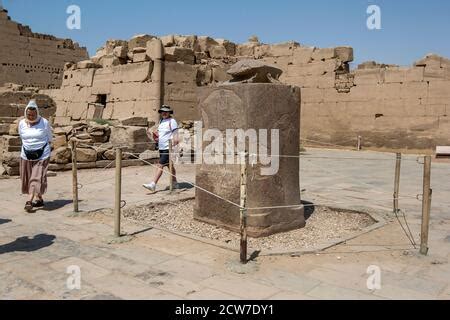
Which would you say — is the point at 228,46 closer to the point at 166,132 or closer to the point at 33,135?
the point at 166,132

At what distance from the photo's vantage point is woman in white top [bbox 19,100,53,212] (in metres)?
6.40

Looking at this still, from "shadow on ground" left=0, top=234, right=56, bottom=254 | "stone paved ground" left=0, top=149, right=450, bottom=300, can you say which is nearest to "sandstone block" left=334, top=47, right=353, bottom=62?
"stone paved ground" left=0, top=149, right=450, bottom=300

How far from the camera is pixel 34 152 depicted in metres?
6.43

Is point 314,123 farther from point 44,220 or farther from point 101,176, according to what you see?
point 44,220

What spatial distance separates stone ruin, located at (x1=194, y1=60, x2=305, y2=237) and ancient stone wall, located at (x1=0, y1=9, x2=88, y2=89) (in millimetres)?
23288

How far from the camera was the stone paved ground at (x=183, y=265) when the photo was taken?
3441 mm

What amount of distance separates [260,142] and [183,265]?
184 cm

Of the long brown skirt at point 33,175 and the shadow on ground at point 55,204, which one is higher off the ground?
the long brown skirt at point 33,175

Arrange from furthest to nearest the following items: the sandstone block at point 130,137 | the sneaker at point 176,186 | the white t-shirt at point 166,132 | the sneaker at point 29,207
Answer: the sandstone block at point 130,137 → the sneaker at point 176,186 → the white t-shirt at point 166,132 → the sneaker at point 29,207

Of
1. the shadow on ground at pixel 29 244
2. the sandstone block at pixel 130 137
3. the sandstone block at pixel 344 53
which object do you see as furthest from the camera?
the sandstone block at pixel 344 53

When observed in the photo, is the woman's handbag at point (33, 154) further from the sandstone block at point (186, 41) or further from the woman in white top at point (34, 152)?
the sandstone block at point (186, 41)

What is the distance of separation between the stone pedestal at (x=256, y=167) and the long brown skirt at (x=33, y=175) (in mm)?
2409

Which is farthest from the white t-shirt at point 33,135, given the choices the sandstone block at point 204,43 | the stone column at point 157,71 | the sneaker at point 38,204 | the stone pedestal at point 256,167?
the sandstone block at point 204,43

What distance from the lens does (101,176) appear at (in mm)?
9391
